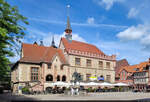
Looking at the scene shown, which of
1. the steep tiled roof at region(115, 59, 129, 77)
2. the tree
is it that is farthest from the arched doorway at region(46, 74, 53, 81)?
the steep tiled roof at region(115, 59, 129, 77)

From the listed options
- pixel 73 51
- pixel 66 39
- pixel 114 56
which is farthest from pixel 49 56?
pixel 114 56

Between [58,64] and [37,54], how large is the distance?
20.4 feet

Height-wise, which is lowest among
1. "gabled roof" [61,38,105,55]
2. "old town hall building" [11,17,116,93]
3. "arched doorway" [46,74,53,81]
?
"arched doorway" [46,74,53,81]

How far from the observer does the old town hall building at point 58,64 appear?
4109 cm

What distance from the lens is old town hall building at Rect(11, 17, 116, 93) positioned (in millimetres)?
41094

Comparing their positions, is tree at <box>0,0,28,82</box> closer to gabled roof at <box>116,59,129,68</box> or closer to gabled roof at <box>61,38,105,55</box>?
gabled roof at <box>61,38,105,55</box>

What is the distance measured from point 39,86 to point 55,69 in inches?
250

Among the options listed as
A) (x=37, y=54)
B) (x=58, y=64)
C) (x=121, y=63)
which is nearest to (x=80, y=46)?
(x=58, y=64)

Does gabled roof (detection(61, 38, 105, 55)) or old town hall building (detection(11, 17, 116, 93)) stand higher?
gabled roof (detection(61, 38, 105, 55))

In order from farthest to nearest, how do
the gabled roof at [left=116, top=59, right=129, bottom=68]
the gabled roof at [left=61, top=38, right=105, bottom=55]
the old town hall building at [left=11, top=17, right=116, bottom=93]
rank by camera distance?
1. the gabled roof at [left=116, top=59, right=129, bottom=68]
2. the gabled roof at [left=61, top=38, right=105, bottom=55]
3. the old town hall building at [left=11, top=17, right=116, bottom=93]

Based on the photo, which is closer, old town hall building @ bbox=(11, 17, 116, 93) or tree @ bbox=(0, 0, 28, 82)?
tree @ bbox=(0, 0, 28, 82)

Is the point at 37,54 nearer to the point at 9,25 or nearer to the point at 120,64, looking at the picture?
the point at 9,25

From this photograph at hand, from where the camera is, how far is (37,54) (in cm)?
4488

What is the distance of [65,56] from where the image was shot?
4841cm
